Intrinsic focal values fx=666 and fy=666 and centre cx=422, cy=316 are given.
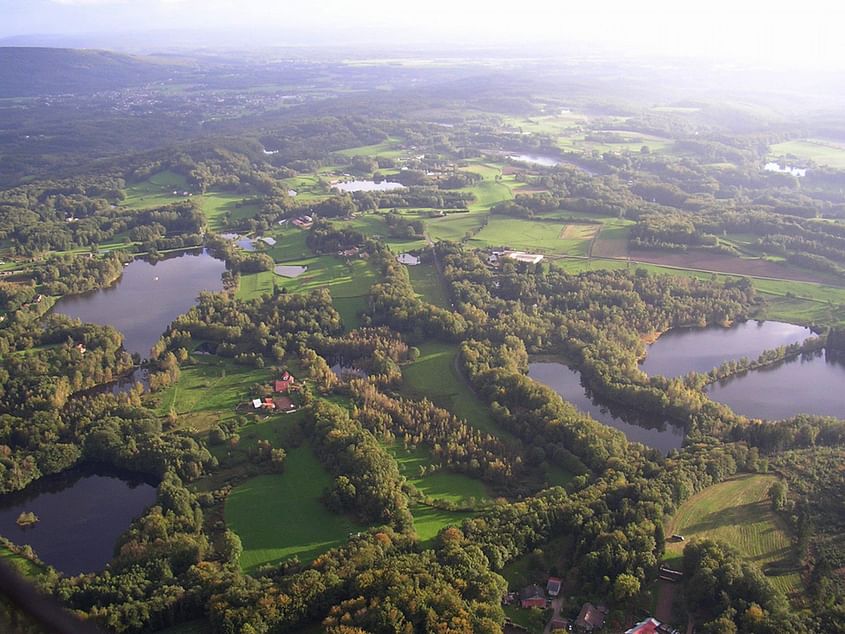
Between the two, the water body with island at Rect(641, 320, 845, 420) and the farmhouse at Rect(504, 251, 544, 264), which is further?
the farmhouse at Rect(504, 251, 544, 264)

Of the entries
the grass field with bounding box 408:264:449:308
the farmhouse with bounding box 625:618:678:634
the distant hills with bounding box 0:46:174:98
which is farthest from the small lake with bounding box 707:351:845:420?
the distant hills with bounding box 0:46:174:98

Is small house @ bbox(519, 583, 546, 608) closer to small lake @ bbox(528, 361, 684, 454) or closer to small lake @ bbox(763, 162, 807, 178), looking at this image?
small lake @ bbox(528, 361, 684, 454)

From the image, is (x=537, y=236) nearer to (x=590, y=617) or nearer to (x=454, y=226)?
(x=454, y=226)

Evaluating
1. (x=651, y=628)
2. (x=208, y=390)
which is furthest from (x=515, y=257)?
(x=651, y=628)

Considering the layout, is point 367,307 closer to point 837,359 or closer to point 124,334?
point 124,334

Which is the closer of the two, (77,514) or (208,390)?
(77,514)

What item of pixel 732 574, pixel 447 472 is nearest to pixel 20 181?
pixel 447 472

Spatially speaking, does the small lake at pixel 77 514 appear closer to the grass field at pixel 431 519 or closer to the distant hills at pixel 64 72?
the grass field at pixel 431 519

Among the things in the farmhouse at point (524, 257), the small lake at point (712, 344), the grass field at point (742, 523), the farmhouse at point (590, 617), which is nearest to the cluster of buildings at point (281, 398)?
the farmhouse at point (590, 617)
